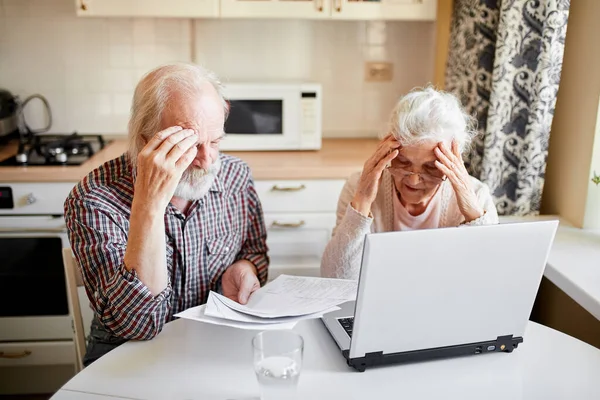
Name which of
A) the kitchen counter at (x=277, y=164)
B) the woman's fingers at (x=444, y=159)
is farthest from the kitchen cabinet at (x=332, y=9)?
the woman's fingers at (x=444, y=159)

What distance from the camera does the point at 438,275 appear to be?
1077 mm

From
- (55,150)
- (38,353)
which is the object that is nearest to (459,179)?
(55,150)

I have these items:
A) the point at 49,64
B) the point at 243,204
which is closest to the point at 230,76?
the point at 49,64

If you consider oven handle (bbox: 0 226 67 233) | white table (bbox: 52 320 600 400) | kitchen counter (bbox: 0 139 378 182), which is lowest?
oven handle (bbox: 0 226 67 233)

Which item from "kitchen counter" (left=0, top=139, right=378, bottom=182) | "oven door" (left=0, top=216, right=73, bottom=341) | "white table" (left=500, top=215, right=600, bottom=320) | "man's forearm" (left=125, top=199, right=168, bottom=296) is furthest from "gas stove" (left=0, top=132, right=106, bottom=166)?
"white table" (left=500, top=215, right=600, bottom=320)

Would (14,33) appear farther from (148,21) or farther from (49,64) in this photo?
(148,21)

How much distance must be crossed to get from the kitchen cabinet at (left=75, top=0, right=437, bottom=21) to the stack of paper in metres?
1.53

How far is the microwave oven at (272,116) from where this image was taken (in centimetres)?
268

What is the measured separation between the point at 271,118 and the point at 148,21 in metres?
0.77

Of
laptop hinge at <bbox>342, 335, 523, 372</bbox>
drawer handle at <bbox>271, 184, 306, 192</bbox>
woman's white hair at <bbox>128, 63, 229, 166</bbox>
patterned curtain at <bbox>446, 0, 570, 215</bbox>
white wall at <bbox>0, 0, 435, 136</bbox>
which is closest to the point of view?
laptop hinge at <bbox>342, 335, 523, 372</bbox>

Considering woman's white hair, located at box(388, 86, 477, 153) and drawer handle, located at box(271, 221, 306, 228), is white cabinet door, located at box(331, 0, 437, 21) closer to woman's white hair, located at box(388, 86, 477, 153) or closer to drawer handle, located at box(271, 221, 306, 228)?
drawer handle, located at box(271, 221, 306, 228)

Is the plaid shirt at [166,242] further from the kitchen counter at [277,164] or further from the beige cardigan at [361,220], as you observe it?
the kitchen counter at [277,164]

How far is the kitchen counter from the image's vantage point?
2393 mm

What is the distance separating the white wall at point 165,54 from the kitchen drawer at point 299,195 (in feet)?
2.18
